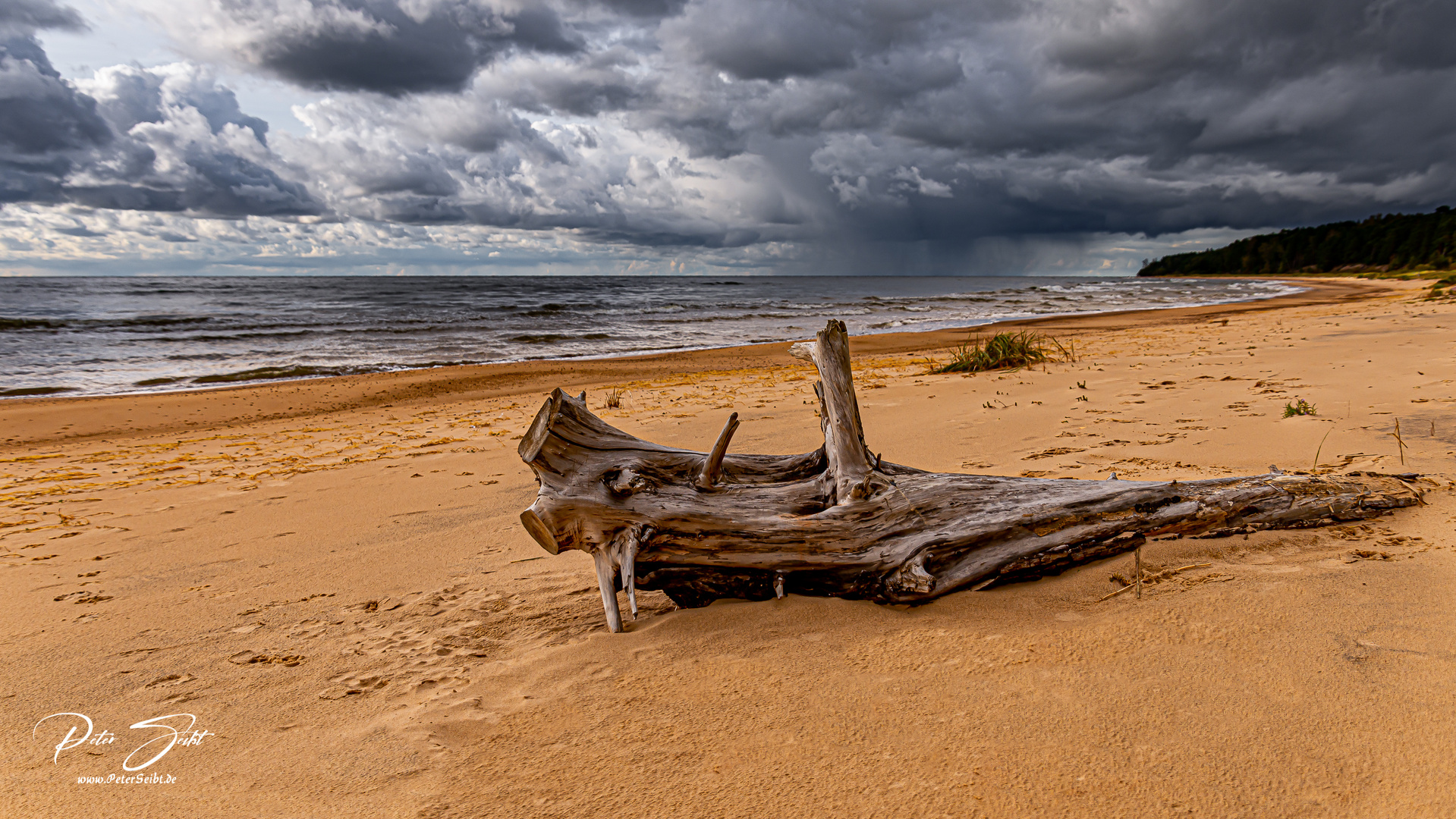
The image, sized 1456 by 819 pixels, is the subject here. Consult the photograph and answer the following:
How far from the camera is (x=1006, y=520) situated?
310cm

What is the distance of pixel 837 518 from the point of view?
3123mm

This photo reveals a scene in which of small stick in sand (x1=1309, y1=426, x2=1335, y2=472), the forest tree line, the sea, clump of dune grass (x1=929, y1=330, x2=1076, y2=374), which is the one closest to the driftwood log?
small stick in sand (x1=1309, y1=426, x2=1335, y2=472)

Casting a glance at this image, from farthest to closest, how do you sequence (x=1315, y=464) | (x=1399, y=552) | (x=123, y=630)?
(x=1315, y=464)
(x=123, y=630)
(x=1399, y=552)

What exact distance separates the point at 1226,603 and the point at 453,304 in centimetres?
4543

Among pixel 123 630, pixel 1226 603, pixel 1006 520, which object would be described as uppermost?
pixel 1006 520

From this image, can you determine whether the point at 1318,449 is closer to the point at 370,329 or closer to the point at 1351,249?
the point at 370,329

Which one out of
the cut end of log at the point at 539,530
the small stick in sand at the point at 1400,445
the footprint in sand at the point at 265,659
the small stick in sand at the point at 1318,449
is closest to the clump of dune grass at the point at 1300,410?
the small stick in sand at the point at 1318,449

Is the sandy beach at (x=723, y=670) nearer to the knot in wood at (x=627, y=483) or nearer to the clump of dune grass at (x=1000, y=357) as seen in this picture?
the knot in wood at (x=627, y=483)

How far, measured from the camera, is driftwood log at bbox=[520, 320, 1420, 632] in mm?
3035

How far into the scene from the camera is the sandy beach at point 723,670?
6.32 ft

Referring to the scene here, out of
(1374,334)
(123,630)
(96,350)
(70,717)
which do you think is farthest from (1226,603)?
(96,350)

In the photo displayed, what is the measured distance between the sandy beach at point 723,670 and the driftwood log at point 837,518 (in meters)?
0.12

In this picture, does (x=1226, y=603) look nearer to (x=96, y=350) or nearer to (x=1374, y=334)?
(x=1374, y=334)

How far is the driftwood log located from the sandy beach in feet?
0.38
